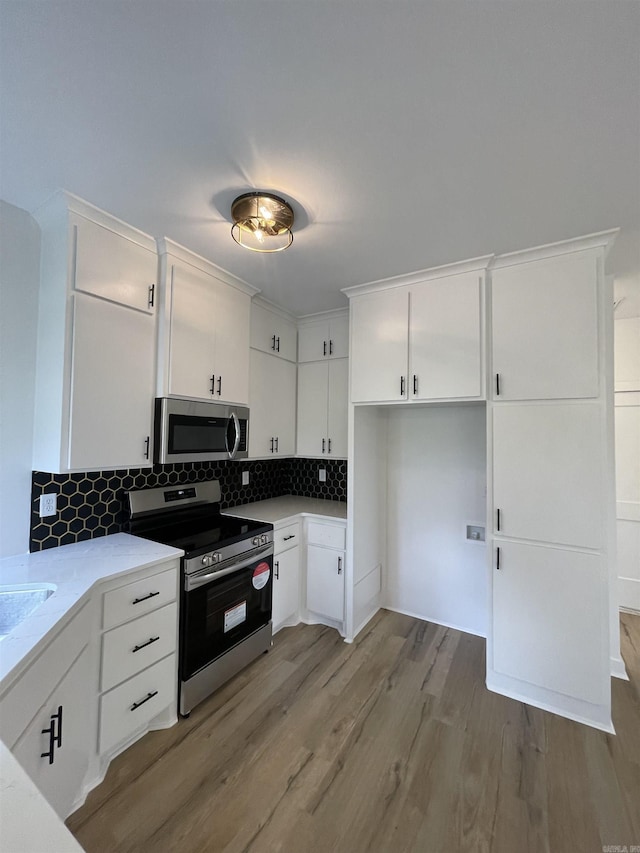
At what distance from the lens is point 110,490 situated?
2.19 m

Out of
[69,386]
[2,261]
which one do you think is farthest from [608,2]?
[2,261]

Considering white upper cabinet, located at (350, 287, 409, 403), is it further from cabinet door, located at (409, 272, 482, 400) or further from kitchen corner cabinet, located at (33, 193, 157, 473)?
kitchen corner cabinet, located at (33, 193, 157, 473)

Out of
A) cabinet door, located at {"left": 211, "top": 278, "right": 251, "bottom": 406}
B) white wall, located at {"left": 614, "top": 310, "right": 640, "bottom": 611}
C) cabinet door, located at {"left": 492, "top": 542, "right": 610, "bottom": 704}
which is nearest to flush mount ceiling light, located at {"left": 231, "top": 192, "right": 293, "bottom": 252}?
cabinet door, located at {"left": 211, "top": 278, "right": 251, "bottom": 406}

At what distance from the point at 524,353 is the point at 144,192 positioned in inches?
88.6

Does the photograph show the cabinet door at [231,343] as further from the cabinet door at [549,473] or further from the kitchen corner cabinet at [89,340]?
the cabinet door at [549,473]

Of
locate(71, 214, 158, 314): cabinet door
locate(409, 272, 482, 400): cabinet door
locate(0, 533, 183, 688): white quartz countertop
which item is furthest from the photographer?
locate(409, 272, 482, 400): cabinet door

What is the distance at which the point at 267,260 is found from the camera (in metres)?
2.30

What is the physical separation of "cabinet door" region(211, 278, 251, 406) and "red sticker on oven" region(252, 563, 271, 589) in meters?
1.21

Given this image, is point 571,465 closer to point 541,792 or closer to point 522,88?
point 541,792

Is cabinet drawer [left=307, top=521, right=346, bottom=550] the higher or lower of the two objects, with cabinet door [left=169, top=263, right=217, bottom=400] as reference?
lower

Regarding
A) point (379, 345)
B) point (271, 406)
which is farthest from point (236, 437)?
point (379, 345)

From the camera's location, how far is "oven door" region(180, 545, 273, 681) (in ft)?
6.36

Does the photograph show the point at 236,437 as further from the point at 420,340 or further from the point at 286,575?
the point at 420,340

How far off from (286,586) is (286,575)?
88mm
